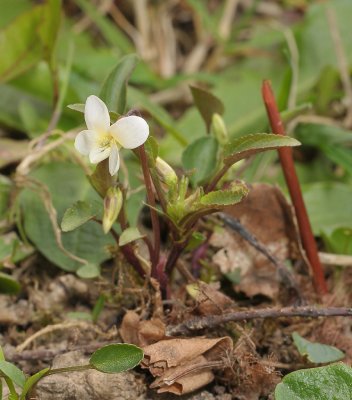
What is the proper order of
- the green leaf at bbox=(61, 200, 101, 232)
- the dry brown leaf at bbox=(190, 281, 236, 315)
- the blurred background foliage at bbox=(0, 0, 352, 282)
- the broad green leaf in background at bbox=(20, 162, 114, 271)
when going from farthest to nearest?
1. the blurred background foliage at bbox=(0, 0, 352, 282)
2. the broad green leaf in background at bbox=(20, 162, 114, 271)
3. the dry brown leaf at bbox=(190, 281, 236, 315)
4. the green leaf at bbox=(61, 200, 101, 232)

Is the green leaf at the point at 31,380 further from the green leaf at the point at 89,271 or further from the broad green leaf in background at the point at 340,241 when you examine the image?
the broad green leaf in background at the point at 340,241

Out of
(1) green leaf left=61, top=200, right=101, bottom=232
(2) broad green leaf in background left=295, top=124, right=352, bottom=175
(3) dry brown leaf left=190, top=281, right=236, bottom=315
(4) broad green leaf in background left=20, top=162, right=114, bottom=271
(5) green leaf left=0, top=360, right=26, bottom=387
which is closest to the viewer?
(5) green leaf left=0, top=360, right=26, bottom=387

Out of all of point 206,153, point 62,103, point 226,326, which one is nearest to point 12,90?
point 62,103

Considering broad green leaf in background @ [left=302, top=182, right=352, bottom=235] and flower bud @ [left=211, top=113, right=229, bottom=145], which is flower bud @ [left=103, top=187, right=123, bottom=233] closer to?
flower bud @ [left=211, top=113, right=229, bottom=145]

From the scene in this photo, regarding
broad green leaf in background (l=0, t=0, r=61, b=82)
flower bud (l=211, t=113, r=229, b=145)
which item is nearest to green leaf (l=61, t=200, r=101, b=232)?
flower bud (l=211, t=113, r=229, b=145)

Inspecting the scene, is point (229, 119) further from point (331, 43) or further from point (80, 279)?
point (80, 279)

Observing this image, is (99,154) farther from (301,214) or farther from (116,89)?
(301,214)
